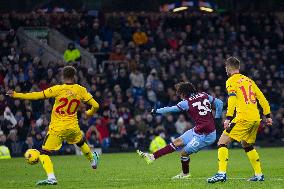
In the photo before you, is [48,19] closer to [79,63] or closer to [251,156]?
[79,63]

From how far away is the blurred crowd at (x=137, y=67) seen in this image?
28859mm

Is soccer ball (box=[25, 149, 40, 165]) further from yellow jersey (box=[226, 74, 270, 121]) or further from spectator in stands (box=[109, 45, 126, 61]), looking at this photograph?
spectator in stands (box=[109, 45, 126, 61])

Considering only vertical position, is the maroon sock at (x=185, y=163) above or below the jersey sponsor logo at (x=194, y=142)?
below

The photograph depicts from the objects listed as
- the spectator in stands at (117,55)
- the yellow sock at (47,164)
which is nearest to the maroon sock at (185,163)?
the yellow sock at (47,164)

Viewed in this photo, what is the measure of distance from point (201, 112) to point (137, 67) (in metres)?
15.8

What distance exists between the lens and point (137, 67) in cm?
3212

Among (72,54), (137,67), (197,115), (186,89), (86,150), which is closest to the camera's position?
(197,115)

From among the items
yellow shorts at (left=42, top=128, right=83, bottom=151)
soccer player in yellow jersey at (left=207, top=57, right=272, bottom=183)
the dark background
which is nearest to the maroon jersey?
soccer player in yellow jersey at (left=207, top=57, right=272, bottom=183)

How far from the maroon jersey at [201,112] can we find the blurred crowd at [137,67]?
40.3 feet

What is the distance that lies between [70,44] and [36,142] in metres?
4.73

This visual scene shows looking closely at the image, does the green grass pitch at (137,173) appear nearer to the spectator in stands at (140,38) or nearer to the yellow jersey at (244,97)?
the yellow jersey at (244,97)

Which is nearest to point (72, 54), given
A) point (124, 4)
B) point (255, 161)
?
point (124, 4)

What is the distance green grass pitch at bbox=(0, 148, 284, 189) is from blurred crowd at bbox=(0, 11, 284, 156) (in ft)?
13.7

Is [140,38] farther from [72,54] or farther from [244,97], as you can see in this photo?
[244,97]
